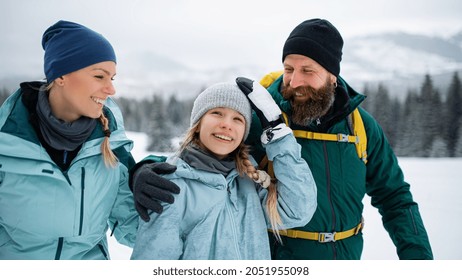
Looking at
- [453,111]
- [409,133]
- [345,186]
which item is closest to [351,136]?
[345,186]

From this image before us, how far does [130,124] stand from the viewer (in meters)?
36.2

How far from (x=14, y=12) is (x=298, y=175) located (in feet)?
7.66

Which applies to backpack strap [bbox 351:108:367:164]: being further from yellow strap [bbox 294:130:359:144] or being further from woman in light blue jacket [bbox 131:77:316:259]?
woman in light blue jacket [bbox 131:77:316:259]

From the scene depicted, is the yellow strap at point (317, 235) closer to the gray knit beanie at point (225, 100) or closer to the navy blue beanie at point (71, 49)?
the gray knit beanie at point (225, 100)

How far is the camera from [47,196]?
1.75 m

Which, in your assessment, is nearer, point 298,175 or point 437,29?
point 298,175

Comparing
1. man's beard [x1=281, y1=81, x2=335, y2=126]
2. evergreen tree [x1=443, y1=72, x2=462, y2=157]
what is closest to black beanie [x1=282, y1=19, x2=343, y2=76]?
man's beard [x1=281, y1=81, x2=335, y2=126]

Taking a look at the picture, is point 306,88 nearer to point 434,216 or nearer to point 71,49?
point 71,49

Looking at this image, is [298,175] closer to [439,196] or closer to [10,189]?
[10,189]

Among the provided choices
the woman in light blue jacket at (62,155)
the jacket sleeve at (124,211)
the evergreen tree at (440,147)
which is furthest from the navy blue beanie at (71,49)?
the evergreen tree at (440,147)

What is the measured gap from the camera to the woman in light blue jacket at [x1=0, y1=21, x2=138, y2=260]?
172 centimetres

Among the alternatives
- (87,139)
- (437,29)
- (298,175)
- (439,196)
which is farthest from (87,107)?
(439,196)

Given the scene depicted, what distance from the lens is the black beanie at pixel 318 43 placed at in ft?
7.09

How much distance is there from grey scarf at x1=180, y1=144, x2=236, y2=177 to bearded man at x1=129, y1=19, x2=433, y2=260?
0.40m
